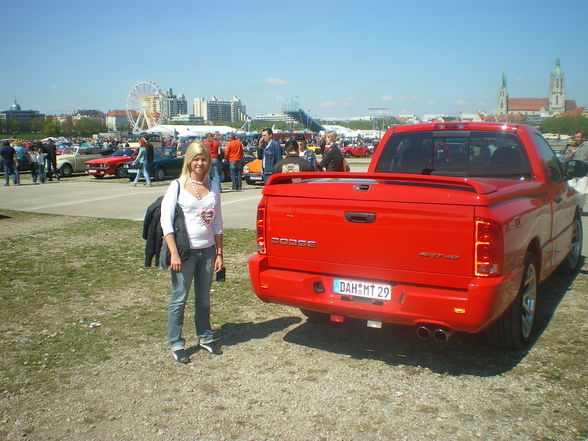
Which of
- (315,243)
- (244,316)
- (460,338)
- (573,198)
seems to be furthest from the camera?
(573,198)

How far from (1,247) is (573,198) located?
8.49m

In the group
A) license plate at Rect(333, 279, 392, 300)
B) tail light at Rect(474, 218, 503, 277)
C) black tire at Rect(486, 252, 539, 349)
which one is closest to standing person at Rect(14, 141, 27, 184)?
license plate at Rect(333, 279, 392, 300)

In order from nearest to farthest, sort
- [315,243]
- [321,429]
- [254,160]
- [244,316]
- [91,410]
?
[321,429], [91,410], [315,243], [244,316], [254,160]

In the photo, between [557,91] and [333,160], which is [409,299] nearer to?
[333,160]

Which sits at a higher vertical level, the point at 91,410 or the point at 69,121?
the point at 69,121

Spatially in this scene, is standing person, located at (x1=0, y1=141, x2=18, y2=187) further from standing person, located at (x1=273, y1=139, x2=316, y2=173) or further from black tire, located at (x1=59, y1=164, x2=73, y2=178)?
standing person, located at (x1=273, y1=139, x2=316, y2=173)

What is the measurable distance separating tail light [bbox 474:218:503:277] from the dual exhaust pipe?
48 centimetres

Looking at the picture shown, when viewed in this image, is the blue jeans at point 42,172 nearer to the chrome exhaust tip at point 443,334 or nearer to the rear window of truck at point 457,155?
the rear window of truck at point 457,155

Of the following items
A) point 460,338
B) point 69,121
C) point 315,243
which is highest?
point 69,121

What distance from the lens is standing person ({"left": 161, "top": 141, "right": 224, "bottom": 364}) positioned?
4176 millimetres

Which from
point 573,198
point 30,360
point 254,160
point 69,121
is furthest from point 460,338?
point 69,121

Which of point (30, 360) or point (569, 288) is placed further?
point (569, 288)

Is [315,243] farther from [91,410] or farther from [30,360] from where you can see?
[30,360]

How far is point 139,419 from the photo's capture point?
345cm
